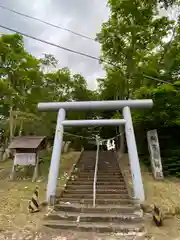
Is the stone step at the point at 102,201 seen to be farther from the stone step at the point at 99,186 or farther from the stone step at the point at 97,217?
the stone step at the point at 99,186

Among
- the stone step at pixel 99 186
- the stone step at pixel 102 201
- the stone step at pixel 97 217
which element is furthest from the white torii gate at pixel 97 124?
the stone step at pixel 99 186

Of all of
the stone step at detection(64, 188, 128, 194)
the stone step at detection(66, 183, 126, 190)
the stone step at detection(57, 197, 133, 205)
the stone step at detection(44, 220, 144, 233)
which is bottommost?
the stone step at detection(44, 220, 144, 233)

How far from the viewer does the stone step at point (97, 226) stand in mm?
5574

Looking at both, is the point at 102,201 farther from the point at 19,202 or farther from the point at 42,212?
the point at 19,202

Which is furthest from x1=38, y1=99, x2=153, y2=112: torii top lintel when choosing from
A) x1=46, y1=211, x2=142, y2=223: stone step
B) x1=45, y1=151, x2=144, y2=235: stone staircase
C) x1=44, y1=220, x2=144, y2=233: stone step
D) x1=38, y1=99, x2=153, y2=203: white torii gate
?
x1=44, y1=220, x2=144, y2=233: stone step

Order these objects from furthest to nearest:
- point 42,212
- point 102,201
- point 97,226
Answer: point 102,201 → point 42,212 → point 97,226

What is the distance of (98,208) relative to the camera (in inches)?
256

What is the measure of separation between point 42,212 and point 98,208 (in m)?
1.57

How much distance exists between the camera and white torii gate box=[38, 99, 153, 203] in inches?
276

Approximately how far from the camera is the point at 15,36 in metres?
12.0

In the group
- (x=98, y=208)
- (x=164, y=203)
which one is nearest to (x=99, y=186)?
(x=98, y=208)

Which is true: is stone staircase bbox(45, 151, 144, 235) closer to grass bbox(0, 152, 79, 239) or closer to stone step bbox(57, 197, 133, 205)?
stone step bbox(57, 197, 133, 205)

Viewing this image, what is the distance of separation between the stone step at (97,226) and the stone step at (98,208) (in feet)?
1.86

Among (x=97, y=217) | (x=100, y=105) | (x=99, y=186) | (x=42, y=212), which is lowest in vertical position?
(x=97, y=217)
